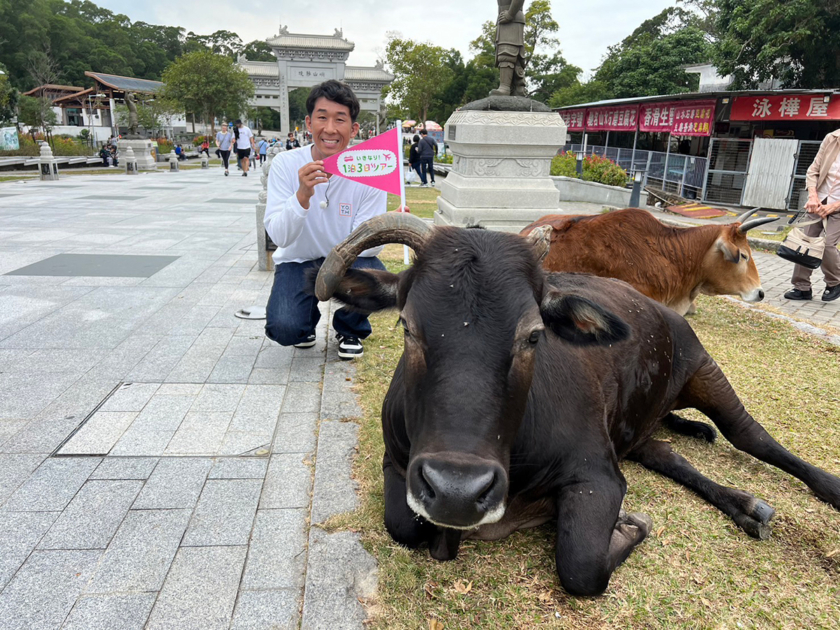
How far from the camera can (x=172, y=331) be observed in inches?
214

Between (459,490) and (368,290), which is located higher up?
(368,290)

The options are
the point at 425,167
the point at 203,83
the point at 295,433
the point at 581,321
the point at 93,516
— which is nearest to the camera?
the point at 581,321

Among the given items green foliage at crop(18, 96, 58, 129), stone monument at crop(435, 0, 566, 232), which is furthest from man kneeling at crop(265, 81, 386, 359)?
green foliage at crop(18, 96, 58, 129)

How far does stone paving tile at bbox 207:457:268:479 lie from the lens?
10.6ft

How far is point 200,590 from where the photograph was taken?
7.84 ft

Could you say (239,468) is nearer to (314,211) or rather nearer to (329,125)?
(314,211)

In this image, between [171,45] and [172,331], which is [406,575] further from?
[171,45]

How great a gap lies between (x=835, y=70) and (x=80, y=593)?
28.1 meters

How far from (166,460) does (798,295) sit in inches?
326

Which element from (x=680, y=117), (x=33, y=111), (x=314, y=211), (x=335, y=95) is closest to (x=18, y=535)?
(x=314, y=211)

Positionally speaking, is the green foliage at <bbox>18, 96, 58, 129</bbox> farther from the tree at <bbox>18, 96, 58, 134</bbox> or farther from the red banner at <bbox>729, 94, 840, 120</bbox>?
the red banner at <bbox>729, 94, 840, 120</bbox>

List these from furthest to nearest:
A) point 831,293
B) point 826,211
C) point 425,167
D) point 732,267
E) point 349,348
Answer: point 425,167, point 831,293, point 826,211, point 732,267, point 349,348

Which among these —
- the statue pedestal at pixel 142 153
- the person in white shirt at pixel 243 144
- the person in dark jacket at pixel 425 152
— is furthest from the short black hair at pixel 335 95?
the statue pedestal at pixel 142 153

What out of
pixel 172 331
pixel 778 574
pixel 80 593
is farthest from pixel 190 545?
pixel 172 331
